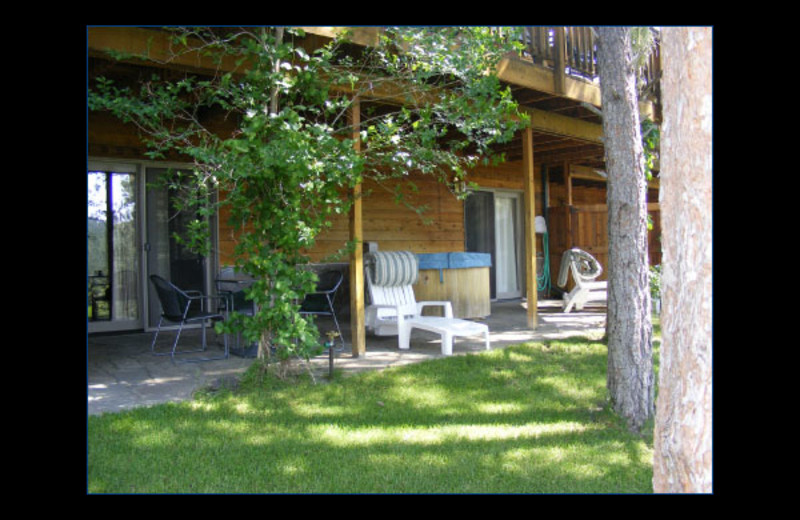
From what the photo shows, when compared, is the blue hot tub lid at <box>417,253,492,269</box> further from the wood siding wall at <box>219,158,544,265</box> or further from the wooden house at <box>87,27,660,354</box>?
the wood siding wall at <box>219,158,544,265</box>

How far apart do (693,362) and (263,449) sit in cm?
232

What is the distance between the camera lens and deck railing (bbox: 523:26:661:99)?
7.07m

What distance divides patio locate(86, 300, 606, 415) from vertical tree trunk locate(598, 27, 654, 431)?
2.22 meters

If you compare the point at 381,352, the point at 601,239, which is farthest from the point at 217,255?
the point at 601,239

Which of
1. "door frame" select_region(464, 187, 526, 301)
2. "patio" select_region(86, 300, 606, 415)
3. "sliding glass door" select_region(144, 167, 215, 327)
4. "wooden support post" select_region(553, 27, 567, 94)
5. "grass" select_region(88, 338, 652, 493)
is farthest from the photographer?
"door frame" select_region(464, 187, 526, 301)

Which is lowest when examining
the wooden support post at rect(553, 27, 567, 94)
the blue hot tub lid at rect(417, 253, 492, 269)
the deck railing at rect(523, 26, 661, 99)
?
the blue hot tub lid at rect(417, 253, 492, 269)

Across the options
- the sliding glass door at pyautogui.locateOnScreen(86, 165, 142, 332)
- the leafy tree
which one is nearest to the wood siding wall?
the sliding glass door at pyautogui.locateOnScreen(86, 165, 142, 332)

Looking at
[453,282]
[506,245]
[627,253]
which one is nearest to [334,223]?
[453,282]

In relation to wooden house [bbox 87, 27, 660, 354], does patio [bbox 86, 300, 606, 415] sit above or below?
below

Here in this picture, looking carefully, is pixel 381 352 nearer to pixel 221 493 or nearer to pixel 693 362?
pixel 221 493

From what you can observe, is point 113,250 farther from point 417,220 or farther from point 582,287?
point 582,287

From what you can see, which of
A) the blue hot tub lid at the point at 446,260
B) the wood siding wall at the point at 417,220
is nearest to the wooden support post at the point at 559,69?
the blue hot tub lid at the point at 446,260

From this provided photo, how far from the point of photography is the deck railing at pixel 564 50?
7.07m

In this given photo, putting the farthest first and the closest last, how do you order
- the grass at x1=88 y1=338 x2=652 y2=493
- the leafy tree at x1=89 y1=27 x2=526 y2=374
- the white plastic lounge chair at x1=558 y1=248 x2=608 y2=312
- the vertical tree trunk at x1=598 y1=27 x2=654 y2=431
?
the white plastic lounge chair at x1=558 y1=248 x2=608 y2=312 < the leafy tree at x1=89 y1=27 x2=526 y2=374 < the vertical tree trunk at x1=598 y1=27 x2=654 y2=431 < the grass at x1=88 y1=338 x2=652 y2=493
